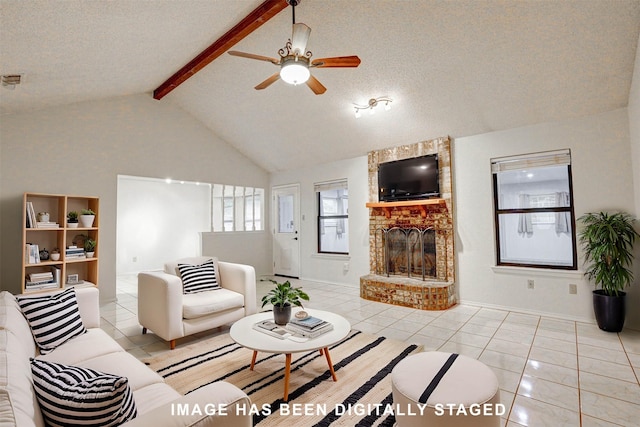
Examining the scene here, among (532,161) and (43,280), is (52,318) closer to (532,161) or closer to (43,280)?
(43,280)

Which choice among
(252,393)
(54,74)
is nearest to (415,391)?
(252,393)

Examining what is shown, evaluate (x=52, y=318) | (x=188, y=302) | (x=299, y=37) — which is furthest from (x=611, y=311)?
(x=52, y=318)

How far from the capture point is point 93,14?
2.41 meters

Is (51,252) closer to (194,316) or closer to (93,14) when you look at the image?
(194,316)

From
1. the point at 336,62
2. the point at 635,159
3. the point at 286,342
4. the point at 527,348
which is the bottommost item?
the point at 527,348

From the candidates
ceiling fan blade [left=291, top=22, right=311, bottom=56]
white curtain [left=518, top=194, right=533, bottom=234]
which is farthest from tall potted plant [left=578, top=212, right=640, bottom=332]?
ceiling fan blade [left=291, top=22, right=311, bottom=56]

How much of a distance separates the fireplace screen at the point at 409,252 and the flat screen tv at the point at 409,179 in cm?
55

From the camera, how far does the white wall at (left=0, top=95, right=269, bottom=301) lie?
4.07m

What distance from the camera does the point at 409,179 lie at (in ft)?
15.9

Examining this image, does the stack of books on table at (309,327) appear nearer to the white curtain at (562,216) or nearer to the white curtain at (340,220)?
the white curtain at (562,216)

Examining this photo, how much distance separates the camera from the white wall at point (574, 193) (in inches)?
136

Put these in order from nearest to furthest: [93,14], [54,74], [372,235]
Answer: [93,14], [54,74], [372,235]

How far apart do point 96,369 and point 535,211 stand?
4.75 metres

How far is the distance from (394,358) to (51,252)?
4683mm
